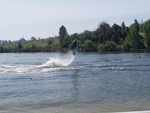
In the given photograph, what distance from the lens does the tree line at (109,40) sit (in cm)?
13762

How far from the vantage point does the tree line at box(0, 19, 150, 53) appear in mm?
137625

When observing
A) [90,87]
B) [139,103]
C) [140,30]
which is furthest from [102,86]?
[140,30]

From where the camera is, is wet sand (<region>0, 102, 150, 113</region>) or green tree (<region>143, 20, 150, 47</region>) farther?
green tree (<region>143, 20, 150, 47</region>)

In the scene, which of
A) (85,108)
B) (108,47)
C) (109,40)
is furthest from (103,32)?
(85,108)

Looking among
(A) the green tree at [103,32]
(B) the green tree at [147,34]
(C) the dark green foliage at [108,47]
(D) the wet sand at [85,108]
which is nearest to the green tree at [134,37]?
(B) the green tree at [147,34]

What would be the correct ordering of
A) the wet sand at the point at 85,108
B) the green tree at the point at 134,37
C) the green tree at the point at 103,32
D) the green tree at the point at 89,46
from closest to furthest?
the wet sand at the point at 85,108 → the green tree at the point at 134,37 → the green tree at the point at 89,46 → the green tree at the point at 103,32

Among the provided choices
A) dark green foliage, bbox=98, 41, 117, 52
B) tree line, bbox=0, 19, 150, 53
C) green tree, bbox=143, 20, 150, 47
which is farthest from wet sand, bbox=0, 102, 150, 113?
green tree, bbox=143, 20, 150, 47

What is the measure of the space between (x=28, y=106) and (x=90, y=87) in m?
8.72

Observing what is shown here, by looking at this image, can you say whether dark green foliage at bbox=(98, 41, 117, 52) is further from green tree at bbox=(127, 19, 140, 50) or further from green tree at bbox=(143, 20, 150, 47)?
green tree at bbox=(143, 20, 150, 47)

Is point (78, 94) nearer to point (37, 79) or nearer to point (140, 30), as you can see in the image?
point (37, 79)

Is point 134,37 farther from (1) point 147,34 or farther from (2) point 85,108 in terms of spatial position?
(2) point 85,108

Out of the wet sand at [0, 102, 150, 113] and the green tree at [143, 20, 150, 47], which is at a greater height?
the green tree at [143, 20, 150, 47]

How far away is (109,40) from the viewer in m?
150

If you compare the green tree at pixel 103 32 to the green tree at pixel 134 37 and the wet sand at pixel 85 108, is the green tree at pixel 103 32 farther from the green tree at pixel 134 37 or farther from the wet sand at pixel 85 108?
the wet sand at pixel 85 108
